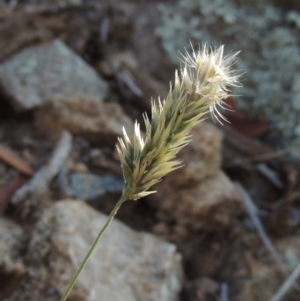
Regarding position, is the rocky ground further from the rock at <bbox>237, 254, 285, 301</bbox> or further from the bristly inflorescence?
the bristly inflorescence

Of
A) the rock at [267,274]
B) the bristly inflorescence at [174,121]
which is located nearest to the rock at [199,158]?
the rock at [267,274]

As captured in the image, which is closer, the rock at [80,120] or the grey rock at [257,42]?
the rock at [80,120]

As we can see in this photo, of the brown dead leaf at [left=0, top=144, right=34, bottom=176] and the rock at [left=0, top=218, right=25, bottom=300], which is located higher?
the brown dead leaf at [left=0, top=144, right=34, bottom=176]

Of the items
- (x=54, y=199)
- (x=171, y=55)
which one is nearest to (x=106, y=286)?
(x=54, y=199)

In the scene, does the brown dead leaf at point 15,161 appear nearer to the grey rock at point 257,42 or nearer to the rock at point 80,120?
the rock at point 80,120

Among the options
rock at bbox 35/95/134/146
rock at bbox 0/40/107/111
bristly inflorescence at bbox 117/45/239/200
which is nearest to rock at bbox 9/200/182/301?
rock at bbox 35/95/134/146

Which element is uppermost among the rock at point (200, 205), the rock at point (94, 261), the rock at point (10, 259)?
the rock at point (200, 205)

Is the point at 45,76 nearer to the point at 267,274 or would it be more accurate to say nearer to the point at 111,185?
the point at 111,185

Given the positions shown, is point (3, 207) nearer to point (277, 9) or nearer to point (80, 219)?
point (80, 219)

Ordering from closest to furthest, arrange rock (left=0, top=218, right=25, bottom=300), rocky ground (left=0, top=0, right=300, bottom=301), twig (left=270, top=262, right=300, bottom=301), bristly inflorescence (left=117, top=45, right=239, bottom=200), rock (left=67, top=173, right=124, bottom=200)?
bristly inflorescence (left=117, top=45, right=239, bottom=200)
rock (left=0, top=218, right=25, bottom=300)
rocky ground (left=0, top=0, right=300, bottom=301)
twig (left=270, top=262, right=300, bottom=301)
rock (left=67, top=173, right=124, bottom=200)
